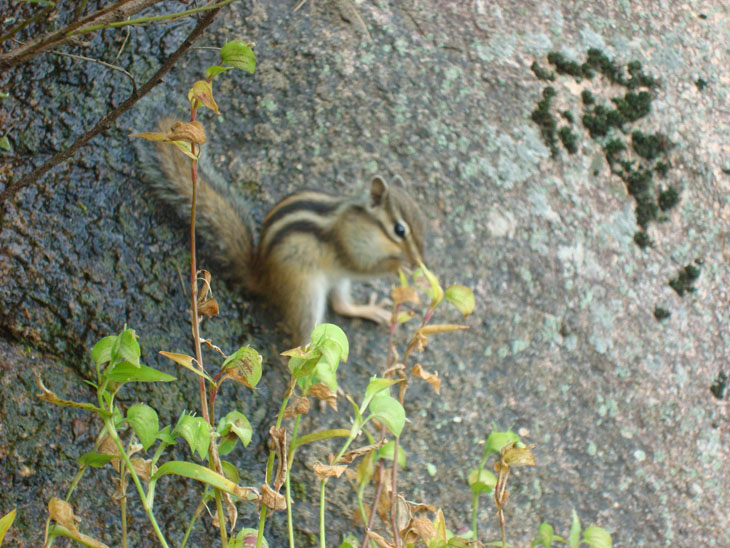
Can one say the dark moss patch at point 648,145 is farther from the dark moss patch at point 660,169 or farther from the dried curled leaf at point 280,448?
the dried curled leaf at point 280,448

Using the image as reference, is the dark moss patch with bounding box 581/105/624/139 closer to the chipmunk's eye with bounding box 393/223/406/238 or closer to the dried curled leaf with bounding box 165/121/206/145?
the chipmunk's eye with bounding box 393/223/406/238

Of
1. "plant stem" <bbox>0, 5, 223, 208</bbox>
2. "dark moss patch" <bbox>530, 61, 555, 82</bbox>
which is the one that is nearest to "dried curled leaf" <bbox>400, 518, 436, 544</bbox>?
"plant stem" <bbox>0, 5, 223, 208</bbox>

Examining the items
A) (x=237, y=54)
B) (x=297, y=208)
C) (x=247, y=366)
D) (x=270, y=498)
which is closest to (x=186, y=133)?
(x=237, y=54)

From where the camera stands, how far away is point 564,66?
3.10 m

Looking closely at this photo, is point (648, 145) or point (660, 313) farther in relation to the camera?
point (648, 145)

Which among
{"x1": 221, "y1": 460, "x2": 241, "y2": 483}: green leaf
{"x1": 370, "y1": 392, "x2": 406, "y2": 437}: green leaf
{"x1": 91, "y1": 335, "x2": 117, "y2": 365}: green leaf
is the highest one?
{"x1": 91, "y1": 335, "x2": 117, "y2": 365}: green leaf

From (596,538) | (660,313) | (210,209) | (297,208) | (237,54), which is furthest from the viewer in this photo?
(660,313)

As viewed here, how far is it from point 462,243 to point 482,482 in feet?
4.05

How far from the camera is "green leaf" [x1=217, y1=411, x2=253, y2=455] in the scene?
1.41 metres

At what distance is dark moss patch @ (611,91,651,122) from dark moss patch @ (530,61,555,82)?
0.91ft

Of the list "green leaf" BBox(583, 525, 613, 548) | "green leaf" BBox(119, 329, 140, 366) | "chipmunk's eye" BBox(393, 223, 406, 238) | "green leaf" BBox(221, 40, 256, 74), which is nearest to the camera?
"green leaf" BBox(119, 329, 140, 366)

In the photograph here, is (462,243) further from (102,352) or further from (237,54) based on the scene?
(102,352)

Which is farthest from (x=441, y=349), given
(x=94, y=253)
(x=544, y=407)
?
(x=94, y=253)

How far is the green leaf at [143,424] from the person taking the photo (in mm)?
1311
